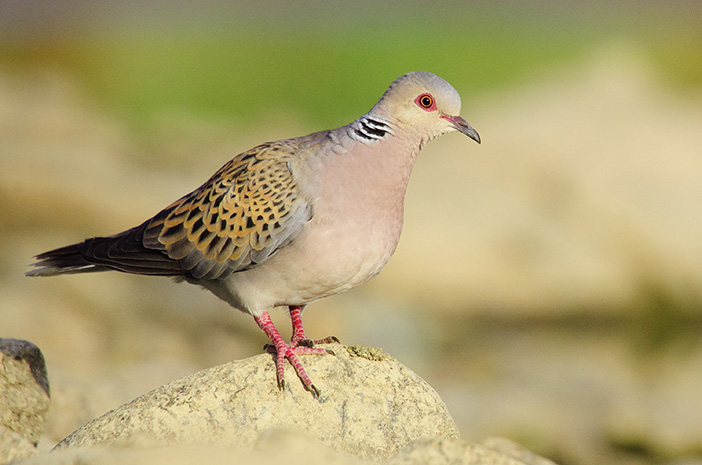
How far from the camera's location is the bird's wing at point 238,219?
6.13 meters

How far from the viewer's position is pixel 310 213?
6.05m

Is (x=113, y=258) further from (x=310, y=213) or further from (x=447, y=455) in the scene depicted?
(x=447, y=455)

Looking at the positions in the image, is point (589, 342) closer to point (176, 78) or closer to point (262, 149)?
point (262, 149)

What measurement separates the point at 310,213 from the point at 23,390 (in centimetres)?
216

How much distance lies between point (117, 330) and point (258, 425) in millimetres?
6844

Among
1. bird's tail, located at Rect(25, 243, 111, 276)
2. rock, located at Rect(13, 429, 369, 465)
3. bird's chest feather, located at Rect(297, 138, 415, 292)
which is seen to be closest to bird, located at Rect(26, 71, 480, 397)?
bird's chest feather, located at Rect(297, 138, 415, 292)

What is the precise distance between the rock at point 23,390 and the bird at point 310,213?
3.58ft

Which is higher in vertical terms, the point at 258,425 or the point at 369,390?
the point at 369,390

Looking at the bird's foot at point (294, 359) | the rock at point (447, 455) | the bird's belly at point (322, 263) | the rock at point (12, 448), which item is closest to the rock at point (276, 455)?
the rock at point (447, 455)

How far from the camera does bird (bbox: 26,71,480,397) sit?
19.5ft

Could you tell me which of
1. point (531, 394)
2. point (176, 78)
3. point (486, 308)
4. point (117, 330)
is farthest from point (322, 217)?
point (176, 78)

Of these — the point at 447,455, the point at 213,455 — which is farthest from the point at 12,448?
the point at 447,455

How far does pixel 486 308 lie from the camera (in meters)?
14.2

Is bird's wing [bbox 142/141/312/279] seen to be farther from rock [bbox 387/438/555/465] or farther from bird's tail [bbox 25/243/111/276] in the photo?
rock [bbox 387/438/555/465]
